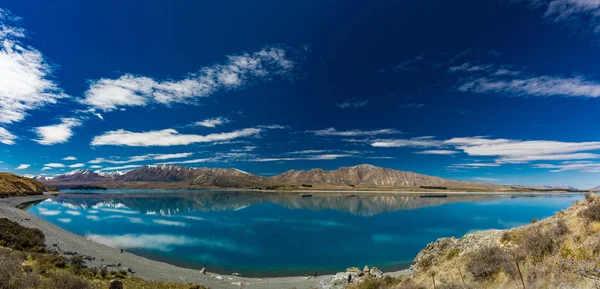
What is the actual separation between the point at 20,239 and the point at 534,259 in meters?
38.0

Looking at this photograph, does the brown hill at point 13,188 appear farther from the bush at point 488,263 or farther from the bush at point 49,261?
the bush at point 488,263

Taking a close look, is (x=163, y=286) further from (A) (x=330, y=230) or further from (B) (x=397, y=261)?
(A) (x=330, y=230)

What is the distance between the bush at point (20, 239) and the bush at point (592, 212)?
37432 mm

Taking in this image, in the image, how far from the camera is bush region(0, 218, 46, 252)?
22062mm

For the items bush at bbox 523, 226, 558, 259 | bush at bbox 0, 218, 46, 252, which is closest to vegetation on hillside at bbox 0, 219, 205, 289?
bush at bbox 0, 218, 46, 252

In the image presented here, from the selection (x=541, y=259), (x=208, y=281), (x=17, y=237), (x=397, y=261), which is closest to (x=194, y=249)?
(x=208, y=281)

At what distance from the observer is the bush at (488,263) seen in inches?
480

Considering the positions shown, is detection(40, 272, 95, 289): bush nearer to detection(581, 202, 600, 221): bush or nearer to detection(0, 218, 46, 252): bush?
detection(0, 218, 46, 252): bush

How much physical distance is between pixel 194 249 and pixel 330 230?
27.5m

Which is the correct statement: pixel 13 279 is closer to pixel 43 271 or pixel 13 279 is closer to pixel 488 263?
pixel 43 271

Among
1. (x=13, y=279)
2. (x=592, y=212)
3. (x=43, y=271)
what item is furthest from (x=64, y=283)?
(x=592, y=212)

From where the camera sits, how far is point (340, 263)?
30703 millimetres

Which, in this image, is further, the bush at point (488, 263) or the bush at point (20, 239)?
the bush at point (20, 239)

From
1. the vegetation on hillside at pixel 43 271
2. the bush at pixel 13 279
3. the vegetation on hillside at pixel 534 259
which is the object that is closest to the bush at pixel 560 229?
the vegetation on hillside at pixel 534 259
